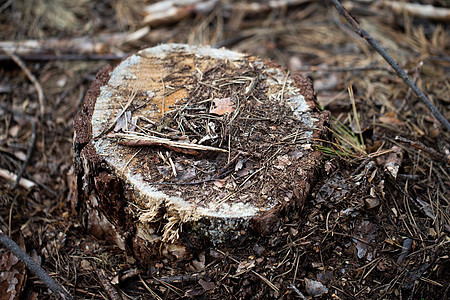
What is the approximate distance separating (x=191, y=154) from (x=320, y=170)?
728mm

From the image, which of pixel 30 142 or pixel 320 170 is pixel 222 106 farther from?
pixel 30 142

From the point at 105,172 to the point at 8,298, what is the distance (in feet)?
2.92

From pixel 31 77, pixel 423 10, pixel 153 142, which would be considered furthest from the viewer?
pixel 423 10

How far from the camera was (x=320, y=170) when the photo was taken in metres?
2.00

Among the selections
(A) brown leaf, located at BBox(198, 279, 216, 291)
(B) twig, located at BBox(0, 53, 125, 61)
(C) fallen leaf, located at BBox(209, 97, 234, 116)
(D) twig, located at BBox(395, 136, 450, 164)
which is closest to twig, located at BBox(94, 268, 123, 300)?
(A) brown leaf, located at BBox(198, 279, 216, 291)

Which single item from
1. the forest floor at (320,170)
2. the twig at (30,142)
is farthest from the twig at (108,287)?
the twig at (30,142)

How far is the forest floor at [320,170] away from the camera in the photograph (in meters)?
1.90

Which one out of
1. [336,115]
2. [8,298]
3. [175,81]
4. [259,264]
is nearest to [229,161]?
[259,264]

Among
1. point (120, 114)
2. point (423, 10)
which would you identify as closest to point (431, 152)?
point (120, 114)

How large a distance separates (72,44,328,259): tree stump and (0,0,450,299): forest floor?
156mm

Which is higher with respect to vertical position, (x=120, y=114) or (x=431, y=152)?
(x=120, y=114)

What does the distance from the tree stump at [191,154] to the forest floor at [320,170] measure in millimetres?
156

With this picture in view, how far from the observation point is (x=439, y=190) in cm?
228

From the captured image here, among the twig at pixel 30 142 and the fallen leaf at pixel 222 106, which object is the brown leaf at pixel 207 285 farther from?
the twig at pixel 30 142
